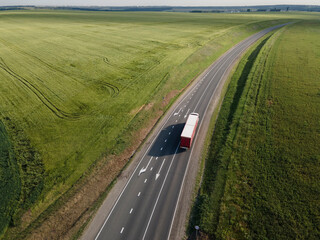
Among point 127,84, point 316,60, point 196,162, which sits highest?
point 316,60

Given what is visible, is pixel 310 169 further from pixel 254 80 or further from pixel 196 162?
pixel 254 80

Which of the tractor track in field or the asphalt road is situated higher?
the tractor track in field

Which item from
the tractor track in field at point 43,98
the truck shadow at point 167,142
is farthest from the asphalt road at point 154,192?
the tractor track in field at point 43,98

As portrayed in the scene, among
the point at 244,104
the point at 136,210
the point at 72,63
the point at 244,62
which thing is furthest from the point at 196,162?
the point at 72,63

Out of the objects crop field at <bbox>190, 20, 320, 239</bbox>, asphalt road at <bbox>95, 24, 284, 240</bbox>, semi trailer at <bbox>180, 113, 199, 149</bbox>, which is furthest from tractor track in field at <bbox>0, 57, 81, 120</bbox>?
crop field at <bbox>190, 20, 320, 239</bbox>

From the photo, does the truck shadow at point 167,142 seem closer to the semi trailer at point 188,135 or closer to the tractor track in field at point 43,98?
the semi trailer at point 188,135

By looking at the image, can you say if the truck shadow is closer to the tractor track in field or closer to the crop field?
the crop field
